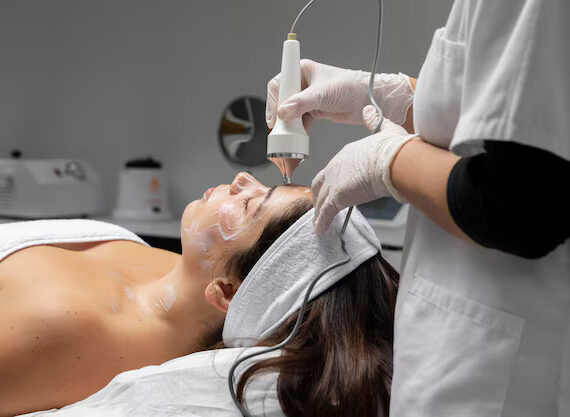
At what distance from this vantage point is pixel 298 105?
4.51 ft

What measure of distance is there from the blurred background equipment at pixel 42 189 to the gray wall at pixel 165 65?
32cm

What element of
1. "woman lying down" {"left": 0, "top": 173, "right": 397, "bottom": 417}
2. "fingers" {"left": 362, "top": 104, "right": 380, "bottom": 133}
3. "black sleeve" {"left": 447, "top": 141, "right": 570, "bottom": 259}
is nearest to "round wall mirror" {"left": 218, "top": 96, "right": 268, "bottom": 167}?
"woman lying down" {"left": 0, "top": 173, "right": 397, "bottom": 417}

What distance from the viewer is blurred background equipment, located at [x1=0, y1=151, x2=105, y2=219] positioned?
10.8 ft

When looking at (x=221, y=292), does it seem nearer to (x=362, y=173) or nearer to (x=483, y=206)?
(x=362, y=173)

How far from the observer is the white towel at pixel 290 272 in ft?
4.54

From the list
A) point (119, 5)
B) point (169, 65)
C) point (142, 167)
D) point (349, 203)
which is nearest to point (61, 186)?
point (142, 167)

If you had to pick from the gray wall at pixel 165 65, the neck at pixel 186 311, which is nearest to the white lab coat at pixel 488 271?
the neck at pixel 186 311

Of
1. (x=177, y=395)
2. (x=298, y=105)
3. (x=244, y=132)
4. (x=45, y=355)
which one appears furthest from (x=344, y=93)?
(x=244, y=132)

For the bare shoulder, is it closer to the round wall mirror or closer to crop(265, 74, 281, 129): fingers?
crop(265, 74, 281, 129): fingers

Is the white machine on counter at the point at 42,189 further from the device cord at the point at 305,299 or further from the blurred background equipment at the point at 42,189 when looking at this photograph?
the device cord at the point at 305,299

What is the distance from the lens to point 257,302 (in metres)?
1.42

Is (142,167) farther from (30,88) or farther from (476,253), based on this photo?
(476,253)

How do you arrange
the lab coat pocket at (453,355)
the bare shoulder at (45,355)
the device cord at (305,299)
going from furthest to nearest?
the bare shoulder at (45,355) → the device cord at (305,299) → the lab coat pocket at (453,355)

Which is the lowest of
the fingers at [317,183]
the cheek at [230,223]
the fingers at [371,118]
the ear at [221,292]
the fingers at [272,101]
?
the ear at [221,292]
